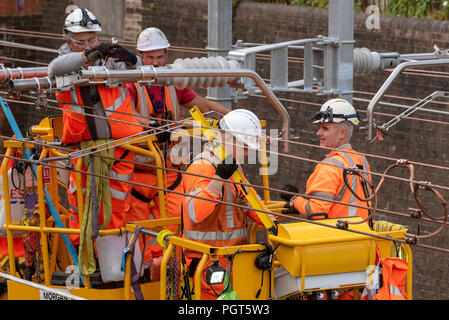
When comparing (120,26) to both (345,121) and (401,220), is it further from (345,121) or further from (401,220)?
(345,121)

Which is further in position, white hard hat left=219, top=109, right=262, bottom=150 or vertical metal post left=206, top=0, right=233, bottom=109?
vertical metal post left=206, top=0, right=233, bottom=109

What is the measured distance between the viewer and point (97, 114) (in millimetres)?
6859

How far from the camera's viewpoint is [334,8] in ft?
24.8

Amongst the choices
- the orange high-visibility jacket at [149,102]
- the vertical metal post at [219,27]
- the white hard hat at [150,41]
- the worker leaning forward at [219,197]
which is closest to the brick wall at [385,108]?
the vertical metal post at [219,27]

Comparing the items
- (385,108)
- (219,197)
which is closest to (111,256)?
(219,197)

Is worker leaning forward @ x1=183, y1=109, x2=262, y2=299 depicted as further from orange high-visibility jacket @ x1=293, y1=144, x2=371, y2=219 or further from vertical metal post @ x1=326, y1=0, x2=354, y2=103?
vertical metal post @ x1=326, y1=0, x2=354, y2=103

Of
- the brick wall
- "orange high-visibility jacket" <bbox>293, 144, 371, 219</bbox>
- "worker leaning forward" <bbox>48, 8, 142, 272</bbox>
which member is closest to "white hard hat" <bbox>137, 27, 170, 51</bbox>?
"worker leaning forward" <bbox>48, 8, 142, 272</bbox>

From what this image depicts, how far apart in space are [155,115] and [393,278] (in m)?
2.91

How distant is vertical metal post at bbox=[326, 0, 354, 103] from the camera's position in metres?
7.58

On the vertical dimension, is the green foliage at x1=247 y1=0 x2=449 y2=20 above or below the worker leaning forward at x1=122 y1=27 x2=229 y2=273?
above

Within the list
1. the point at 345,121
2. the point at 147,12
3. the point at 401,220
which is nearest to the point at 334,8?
the point at 345,121

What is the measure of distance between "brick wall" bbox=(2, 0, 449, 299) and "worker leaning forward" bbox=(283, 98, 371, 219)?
4.98 meters

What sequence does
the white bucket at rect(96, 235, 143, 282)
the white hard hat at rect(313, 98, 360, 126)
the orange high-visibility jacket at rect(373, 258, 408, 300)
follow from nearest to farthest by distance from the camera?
1. the orange high-visibility jacket at rect(373, 258, 408, 300)
2. the white hard hat at rect(313, 98, 360, 126)
3. the white bucket at rect(96, 235, 143, 282)
